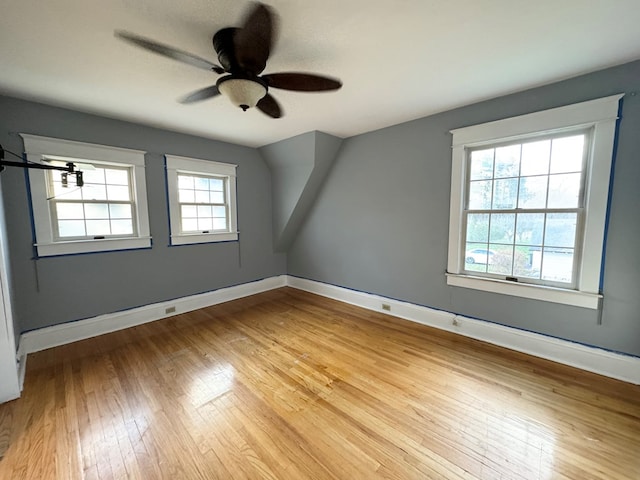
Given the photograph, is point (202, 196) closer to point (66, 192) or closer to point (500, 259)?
point (66, 192)

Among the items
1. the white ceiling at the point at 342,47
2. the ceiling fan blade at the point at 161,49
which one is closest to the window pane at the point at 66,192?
the white ceiling at the point at 342,47

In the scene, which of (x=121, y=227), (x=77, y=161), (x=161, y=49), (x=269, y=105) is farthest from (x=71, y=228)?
(x=269, y=105)

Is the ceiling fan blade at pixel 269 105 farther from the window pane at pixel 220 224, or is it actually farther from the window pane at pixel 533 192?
the window pane at pixel 533 192

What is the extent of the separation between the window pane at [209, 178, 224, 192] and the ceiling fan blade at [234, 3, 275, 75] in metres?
2.58

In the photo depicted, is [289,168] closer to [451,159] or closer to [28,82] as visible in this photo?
[451,159]

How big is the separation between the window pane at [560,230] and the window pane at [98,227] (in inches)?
187

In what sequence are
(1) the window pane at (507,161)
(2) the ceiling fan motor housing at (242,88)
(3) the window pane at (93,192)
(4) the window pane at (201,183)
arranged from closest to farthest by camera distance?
1. (2) the ceiling fan motor housing at (242,88)
2. (1) the window pane at (507,161)
3. (3) the window pane at (93,192)
4. (4) the window pane at (201,183)

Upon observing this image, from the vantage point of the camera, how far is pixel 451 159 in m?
2.77

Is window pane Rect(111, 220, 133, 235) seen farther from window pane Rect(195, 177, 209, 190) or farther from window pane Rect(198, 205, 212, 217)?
window pane Rect(195, 177, 209, 190)

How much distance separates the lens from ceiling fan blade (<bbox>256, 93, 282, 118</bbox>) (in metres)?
2.01

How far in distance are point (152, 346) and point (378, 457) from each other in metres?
2.47

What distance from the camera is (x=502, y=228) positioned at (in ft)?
8.39

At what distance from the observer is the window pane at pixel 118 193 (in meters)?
2.97

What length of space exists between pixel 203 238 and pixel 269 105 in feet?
7.94
